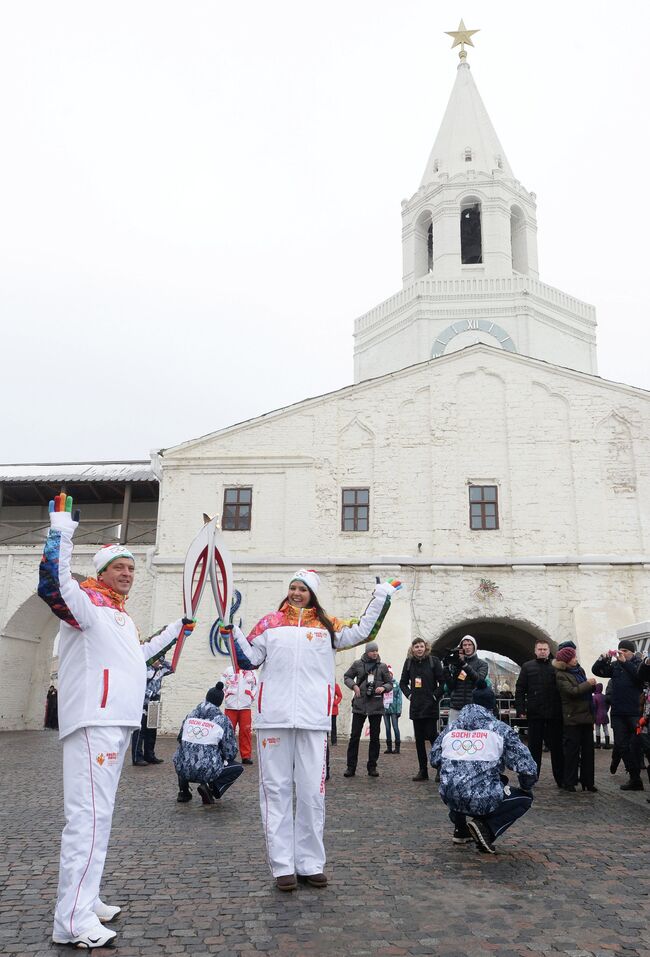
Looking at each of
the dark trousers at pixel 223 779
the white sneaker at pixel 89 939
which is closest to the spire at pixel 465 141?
the dark trousers at pixel 223 779

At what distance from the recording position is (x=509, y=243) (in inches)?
1348

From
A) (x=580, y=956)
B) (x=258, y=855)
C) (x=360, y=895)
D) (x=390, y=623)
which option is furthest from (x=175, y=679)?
(x=580, y=956)

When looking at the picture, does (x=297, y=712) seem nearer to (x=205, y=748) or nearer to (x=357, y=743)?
(x=205, y=748)

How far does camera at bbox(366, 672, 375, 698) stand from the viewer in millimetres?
11642

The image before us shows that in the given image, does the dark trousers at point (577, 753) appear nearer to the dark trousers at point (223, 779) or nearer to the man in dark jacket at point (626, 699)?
the man in dark jacket at point (626, 699)

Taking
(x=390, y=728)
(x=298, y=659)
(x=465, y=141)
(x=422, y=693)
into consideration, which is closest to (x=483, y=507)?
(x=390, y=728)

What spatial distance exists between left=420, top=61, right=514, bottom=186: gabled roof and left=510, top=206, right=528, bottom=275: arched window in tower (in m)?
1.80

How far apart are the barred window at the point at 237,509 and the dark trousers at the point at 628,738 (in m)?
13.3

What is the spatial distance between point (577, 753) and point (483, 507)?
11596mm

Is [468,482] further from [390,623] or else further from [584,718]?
[584,718]

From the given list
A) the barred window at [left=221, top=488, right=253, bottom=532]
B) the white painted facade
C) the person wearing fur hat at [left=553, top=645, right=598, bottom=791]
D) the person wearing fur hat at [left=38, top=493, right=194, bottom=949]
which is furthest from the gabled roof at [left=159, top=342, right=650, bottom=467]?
the person wearing fur hat at [left=38, top=493, right=194, bottom=949]

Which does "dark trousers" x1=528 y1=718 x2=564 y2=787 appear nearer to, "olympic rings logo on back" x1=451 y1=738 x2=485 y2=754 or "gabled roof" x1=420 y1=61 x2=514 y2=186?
"olympic rings logo on back" x1=451 y1=738 x2=485 y2=754

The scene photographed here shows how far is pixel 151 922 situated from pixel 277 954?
951mm

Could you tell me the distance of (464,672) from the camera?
30.9 ft
